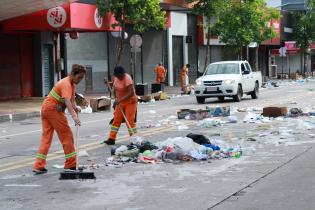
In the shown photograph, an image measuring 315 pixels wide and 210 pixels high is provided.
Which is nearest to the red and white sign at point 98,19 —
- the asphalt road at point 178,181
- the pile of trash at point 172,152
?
the asphalt road at point 178,181

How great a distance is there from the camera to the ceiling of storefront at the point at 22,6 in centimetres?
2475

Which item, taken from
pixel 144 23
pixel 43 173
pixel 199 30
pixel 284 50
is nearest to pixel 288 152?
pixel 43 173

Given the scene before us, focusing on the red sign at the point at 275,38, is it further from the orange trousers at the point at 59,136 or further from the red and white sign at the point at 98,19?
the orange trousers at the point at 59,136

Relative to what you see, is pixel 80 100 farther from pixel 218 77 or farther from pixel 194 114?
pixel 194 114

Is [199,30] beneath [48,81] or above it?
above

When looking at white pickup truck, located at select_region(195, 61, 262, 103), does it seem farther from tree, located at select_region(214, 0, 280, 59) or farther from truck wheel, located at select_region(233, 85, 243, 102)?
tree, located at select_region(214, 0, 280, 59)

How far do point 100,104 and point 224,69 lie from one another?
6210 millimetres

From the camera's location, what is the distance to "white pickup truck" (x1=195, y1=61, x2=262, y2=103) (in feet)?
84.5

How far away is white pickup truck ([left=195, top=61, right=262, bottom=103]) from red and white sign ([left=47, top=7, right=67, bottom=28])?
21.8ft

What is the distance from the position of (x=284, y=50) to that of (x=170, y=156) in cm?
5157

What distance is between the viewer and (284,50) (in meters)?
60.3

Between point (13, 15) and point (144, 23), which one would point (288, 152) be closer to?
point (13, 15)

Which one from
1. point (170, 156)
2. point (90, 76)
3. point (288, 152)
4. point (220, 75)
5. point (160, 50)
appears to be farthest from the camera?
point (160, 50)

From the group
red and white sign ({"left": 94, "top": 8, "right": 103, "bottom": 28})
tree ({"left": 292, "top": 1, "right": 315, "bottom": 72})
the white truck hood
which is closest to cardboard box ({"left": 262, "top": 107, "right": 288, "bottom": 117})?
the white truck hood
